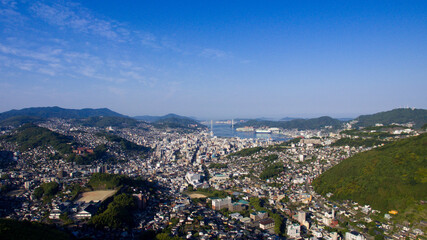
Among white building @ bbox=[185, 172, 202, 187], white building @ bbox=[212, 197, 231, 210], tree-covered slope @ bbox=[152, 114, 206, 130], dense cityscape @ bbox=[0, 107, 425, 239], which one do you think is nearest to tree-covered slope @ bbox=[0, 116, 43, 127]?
dense cityscape @ bbox=[0, 107, 425, 239]

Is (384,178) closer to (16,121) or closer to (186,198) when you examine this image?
(186,198)

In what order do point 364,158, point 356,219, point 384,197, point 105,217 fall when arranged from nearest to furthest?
point 105,217 → point 356,219 → point 384,197 → point 364,158

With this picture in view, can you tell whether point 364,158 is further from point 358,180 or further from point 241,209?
point 241,209

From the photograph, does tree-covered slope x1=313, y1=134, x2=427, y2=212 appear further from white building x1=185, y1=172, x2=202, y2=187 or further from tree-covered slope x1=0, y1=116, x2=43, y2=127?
tree-covered slope x1=0, y1=116, x2=43, y2=127

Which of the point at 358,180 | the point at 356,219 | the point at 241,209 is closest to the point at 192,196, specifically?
the point at 241,209

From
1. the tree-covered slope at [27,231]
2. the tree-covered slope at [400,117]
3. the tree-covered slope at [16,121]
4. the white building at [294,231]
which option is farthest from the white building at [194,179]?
the tree-covered slope at [400,117]

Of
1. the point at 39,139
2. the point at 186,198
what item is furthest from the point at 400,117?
the point at 39,139

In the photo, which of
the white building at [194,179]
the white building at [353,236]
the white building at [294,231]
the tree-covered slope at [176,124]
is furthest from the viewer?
the tree-covered slope at [176,124]

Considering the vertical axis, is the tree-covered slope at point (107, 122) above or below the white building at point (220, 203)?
above

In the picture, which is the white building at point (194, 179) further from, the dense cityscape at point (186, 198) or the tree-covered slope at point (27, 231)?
the tree-covered slope at point (27, 231)
